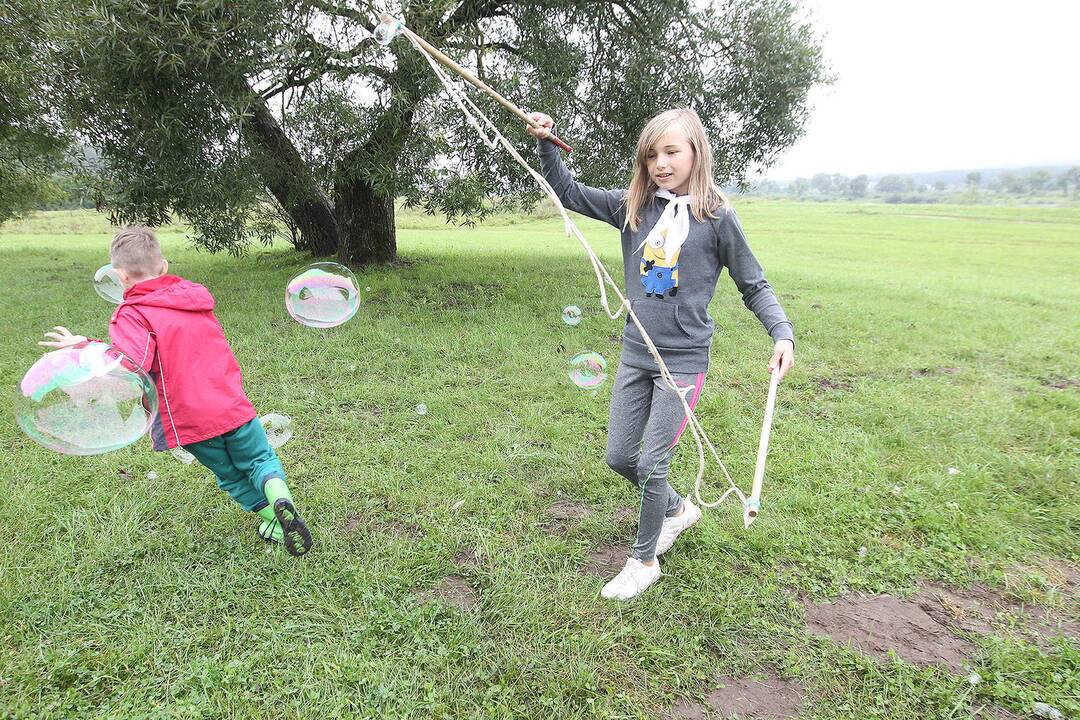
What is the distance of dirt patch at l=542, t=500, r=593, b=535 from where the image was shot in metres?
3.61

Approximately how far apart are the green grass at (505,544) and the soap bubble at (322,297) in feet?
3.12

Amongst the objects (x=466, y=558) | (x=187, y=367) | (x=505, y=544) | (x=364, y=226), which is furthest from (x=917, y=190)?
(x=187, y=367)

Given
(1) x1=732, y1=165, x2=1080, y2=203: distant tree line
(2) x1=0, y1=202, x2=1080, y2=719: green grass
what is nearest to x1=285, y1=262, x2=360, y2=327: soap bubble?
(2) x1=0, y1=202, x2=1080, y2=719: green grass

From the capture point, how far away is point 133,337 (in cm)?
274

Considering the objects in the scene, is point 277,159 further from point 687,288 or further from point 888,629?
point 888,629

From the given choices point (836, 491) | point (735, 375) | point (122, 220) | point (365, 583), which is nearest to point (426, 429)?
point (365, 583)

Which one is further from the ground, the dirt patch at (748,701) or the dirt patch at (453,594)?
the dirt patch at (453,594)

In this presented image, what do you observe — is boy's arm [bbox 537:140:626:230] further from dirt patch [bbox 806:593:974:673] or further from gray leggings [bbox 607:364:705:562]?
dirt patch [bbox 806:593:974:673]

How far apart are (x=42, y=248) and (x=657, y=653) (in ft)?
72.2

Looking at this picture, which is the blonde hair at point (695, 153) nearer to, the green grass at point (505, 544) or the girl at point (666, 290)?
the girl at point (666, 290)

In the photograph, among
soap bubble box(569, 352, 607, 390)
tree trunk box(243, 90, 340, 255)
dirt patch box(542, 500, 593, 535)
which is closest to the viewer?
dirt patch box(542, 500, 593, 535)

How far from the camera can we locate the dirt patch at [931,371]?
6602 millimetres

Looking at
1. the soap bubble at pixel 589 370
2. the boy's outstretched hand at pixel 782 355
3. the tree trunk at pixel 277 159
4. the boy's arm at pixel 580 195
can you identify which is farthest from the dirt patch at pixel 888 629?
the tree trunk at pixel 277 159

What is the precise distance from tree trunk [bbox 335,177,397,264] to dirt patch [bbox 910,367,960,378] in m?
8.36
